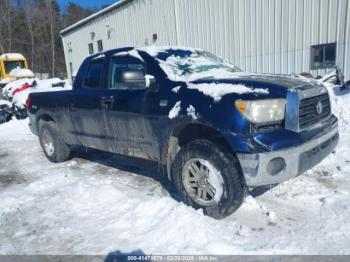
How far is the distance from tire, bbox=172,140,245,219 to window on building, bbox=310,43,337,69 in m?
7.54

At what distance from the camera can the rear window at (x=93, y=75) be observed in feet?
15.4

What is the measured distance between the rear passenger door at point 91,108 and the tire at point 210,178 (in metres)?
1.56

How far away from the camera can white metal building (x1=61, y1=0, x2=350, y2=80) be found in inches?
354

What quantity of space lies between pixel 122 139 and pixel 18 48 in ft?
162

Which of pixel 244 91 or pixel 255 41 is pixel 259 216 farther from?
pixel 255 41

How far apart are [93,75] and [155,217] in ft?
8.03

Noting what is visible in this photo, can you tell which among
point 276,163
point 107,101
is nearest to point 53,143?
point 107,101

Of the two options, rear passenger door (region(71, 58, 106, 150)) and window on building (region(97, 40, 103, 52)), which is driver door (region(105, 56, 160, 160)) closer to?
rear passenger door (region(71, 58, 106, 150))

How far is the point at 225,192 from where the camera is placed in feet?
10.6

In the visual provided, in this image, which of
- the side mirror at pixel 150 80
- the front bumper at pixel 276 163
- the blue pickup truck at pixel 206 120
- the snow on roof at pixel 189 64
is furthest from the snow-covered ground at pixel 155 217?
the snow on roof at pixel 189 64

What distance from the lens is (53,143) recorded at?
5852 mm

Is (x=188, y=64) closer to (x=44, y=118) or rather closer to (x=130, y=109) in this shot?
(x=130, y=109)

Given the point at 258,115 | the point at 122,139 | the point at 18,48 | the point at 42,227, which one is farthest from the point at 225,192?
the point at 18,48

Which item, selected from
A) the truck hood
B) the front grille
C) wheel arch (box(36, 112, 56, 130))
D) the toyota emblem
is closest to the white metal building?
the front grille
